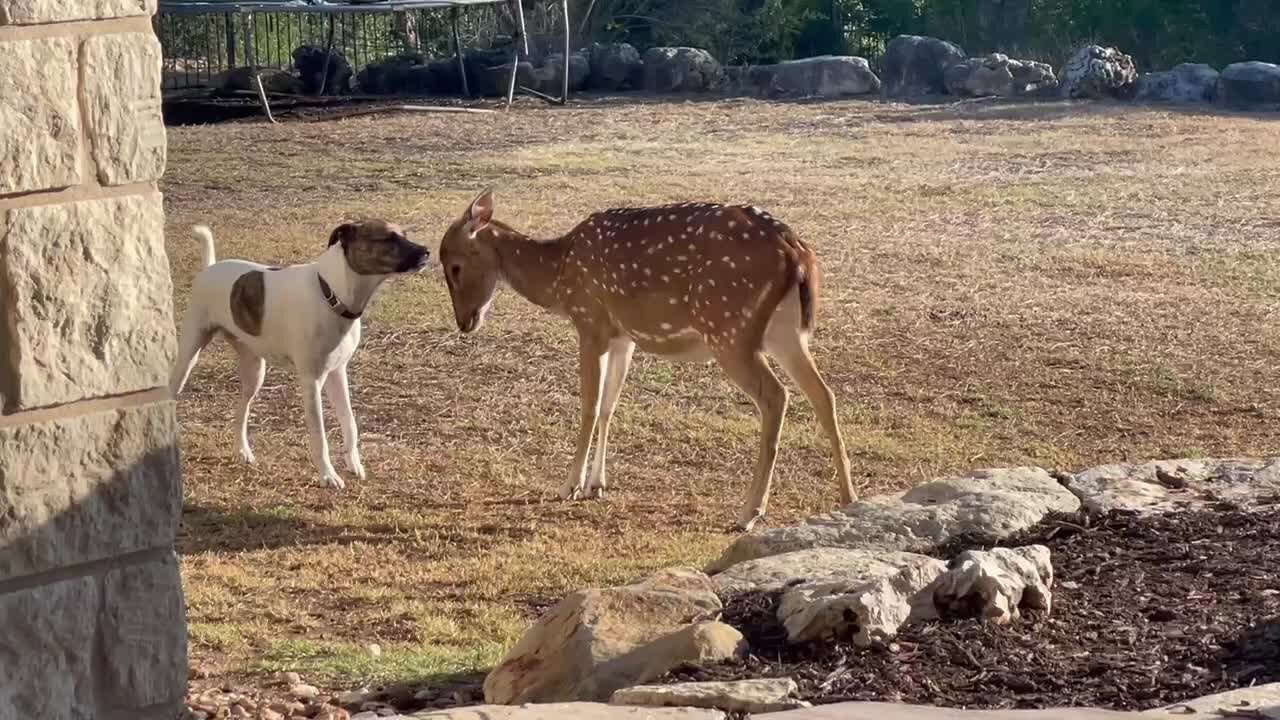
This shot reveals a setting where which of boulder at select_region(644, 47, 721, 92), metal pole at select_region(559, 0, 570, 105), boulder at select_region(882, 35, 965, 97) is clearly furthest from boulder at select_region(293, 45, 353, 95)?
boulder at select_region(882, 35, 965, 97)

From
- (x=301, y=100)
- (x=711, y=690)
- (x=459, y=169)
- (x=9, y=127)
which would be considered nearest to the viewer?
(x=9, y=127)

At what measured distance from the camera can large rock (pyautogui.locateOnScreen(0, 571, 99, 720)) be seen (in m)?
3.32

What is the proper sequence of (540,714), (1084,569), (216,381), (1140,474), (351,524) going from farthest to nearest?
(216,381) → (351,524) → (1140,474) → (1084,569) → (540,714)

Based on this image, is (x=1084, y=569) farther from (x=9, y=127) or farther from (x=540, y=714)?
(x=9, y=127)

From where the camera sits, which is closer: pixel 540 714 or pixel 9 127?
pixel 9 127

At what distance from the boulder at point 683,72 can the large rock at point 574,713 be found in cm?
2080

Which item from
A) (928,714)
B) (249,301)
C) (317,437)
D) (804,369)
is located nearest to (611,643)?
(928,714)

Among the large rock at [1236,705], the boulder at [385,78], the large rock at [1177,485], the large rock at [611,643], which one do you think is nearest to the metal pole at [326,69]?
the boulder at [385,78]

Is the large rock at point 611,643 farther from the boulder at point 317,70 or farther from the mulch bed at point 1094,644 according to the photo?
the boulder at point 317,70

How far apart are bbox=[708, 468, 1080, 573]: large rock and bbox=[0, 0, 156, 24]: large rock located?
2806mm

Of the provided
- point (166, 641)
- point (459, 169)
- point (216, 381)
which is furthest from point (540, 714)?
point (459, 169)

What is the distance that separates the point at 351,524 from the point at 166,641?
3.92m

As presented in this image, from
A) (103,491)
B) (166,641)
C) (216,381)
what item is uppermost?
(103,491)

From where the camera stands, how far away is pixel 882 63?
80.3 feet
